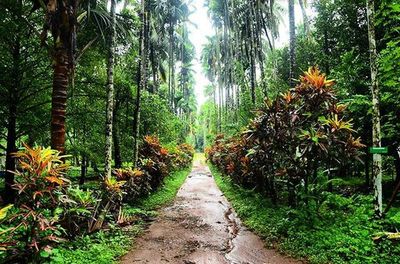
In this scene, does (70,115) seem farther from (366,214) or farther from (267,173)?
(366,214)

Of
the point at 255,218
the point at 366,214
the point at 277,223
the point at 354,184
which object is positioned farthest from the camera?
the point at 354,184

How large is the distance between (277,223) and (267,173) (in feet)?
6.27

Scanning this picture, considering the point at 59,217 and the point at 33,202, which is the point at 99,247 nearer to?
the point at 59,217

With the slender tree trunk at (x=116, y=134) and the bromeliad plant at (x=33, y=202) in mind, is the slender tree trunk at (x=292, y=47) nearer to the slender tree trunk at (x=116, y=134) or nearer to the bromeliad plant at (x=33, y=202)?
the slender tree trunk at (x=116, y=134)

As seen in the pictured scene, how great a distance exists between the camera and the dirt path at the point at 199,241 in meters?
5.29

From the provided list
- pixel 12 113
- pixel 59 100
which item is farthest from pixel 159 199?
pixel 59 100

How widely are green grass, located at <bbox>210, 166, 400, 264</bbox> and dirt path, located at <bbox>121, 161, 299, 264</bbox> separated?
0.40 m

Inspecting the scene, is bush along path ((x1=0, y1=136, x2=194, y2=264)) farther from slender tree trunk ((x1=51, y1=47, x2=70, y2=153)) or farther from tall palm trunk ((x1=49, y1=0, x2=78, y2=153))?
tall palm trunk ((x1=49, y1=0, x2=78, y2=153))

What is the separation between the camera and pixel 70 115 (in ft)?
31.2

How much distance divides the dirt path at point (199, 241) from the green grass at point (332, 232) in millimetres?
399

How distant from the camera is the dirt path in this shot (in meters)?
5.29

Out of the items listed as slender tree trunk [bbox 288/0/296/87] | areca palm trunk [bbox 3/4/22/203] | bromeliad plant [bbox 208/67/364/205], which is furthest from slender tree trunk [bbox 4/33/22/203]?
slender tree trunk [bbox 288/0/296/87]

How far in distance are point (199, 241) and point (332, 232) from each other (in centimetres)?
267

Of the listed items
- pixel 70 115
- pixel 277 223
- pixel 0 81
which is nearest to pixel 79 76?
pixel 70 115
